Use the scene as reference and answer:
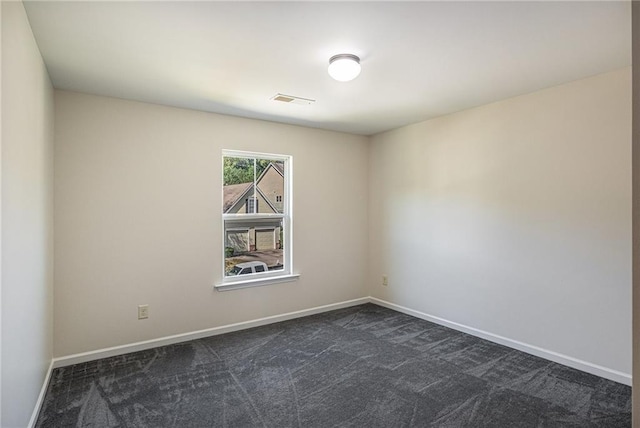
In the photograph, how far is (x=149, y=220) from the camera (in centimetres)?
339

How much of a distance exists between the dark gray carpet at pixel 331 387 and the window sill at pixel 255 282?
0.55 metres

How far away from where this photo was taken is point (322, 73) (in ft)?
8.89

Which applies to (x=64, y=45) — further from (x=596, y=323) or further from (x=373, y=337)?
(x=596, y=323)

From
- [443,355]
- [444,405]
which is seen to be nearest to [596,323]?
[443,355]

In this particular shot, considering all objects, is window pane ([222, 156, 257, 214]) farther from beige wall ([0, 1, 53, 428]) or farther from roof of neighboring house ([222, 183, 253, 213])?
beige wall ([0, 1, 53, 428])

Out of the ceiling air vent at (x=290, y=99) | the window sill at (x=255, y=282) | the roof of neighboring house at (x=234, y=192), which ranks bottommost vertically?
the window sill at (x=255, y=282)

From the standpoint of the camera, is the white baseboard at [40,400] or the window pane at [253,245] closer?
the white baseboard at [40,400]

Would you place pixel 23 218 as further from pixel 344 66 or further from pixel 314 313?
pixel 314 313

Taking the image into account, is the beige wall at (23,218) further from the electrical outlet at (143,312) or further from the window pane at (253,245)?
the window pane at (253,245)

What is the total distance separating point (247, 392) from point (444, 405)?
4.52ft

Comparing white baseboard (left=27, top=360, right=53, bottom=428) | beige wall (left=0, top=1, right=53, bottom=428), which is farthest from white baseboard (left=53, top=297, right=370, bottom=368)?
beige wall (left=0, top=1, right=53, bottom=428)

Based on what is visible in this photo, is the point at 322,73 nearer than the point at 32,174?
No

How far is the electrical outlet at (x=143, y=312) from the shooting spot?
10.9 ft

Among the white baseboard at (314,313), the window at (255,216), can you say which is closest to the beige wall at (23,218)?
the white baseboard at (314,313)
